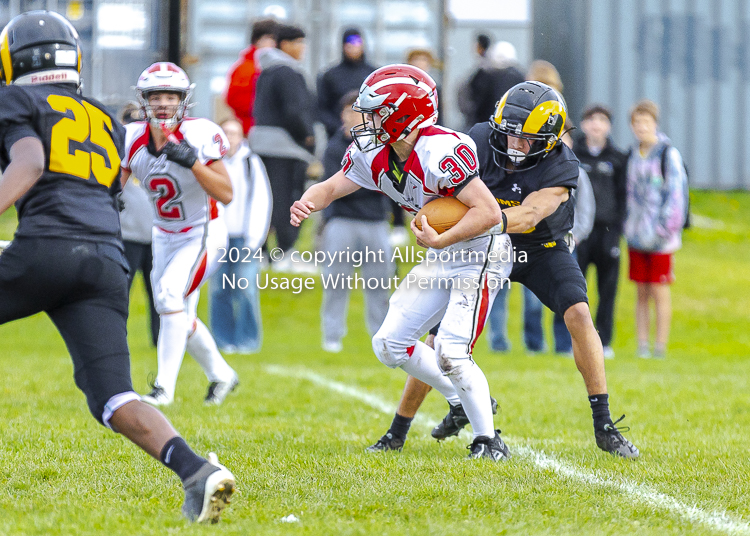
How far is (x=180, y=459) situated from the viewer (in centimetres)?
339

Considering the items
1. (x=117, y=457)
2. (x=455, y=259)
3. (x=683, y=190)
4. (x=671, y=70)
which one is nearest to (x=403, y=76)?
(x=455, y=259)

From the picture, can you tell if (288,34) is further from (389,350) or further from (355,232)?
(389,350)

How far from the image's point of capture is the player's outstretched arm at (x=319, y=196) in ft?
14.9

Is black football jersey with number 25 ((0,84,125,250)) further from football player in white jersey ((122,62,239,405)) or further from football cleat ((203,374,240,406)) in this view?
football cleat ((203,374,240,406))

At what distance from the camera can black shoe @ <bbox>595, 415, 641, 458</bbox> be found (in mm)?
4738

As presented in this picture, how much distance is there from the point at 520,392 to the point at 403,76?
3243 millimetres

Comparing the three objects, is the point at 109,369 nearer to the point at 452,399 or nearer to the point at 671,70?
the point at 452,399

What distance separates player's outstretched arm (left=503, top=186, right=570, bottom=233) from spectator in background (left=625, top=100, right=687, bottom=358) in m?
4.93

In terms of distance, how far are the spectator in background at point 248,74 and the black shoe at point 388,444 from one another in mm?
6520

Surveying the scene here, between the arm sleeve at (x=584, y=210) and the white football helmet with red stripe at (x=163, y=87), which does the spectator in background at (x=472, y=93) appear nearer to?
the arm sleeve at (x=584, y=210)

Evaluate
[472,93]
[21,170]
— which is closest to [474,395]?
[21,170]

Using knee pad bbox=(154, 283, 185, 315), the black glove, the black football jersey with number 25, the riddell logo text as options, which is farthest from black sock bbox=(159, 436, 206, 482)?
knee pad bbox=(154, 283, 185, 315)

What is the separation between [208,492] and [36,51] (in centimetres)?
167

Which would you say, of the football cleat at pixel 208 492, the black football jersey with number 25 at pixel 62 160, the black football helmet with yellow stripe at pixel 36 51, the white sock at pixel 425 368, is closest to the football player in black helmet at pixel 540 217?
the white sock at pixel 425 368
